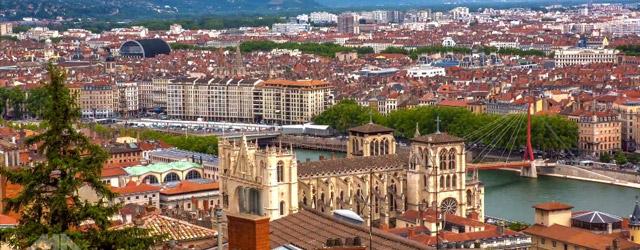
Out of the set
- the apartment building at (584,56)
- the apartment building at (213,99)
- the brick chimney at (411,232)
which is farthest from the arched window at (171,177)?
the apartment building at (584,56)

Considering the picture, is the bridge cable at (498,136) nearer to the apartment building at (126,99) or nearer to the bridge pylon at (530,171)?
the bridge pylon at (530,171)

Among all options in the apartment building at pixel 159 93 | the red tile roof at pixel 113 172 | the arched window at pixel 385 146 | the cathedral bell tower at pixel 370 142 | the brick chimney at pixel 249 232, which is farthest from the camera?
the apartment building at pixel 159 93

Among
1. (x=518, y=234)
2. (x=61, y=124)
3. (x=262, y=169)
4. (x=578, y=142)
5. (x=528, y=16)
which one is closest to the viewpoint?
(x=61, y=124)

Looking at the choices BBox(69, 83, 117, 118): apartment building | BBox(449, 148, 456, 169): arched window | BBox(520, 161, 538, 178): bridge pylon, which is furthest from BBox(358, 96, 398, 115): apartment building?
BBox(449, 148, 456, 169): arched window

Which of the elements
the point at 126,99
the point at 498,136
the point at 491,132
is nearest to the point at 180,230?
the point at 498,136

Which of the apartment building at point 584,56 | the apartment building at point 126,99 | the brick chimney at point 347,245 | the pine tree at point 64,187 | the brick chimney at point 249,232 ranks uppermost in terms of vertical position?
the pine tree at point 64,187

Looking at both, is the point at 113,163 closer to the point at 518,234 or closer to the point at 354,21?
the point at 518,234

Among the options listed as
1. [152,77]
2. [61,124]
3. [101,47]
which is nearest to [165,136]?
[152,77]
